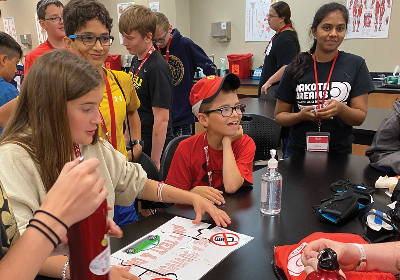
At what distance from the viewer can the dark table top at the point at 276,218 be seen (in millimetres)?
908

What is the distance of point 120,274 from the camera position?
81 cm

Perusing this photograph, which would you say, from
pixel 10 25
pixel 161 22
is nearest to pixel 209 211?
pixel 161 22

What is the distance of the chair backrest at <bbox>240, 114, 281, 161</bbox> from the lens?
7.36 feet

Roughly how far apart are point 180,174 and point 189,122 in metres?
1.49

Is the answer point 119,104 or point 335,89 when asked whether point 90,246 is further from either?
point 335,89

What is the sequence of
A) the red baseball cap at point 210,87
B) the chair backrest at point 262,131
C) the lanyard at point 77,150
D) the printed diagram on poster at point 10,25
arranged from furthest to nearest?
1. the printed diagram on poster at point 10,25
2. the chair backrest at point 262,131
3. the red baseball cap at point 210,87
4. the lanyard at point 77,150

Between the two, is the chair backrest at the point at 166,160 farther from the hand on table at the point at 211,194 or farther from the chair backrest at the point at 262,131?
the chair backrest at the point at 262,131

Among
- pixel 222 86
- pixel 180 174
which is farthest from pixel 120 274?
pixel 222 86

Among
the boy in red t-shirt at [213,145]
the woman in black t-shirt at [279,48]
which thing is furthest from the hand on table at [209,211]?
the woman in black t-shirt at [279,48]

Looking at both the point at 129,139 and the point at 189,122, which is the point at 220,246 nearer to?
the point at 129,139

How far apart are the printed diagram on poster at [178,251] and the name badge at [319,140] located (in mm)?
1049

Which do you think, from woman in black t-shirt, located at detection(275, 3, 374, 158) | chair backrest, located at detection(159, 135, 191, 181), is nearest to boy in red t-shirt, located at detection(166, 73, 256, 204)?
chair backrest, located at detection(159, 135, 191, 181)

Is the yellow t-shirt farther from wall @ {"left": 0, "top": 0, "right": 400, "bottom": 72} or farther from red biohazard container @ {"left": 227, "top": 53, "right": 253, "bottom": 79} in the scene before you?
red biohazard container @ {"left": 227, "top": 53, "right": 253, "bottom": 79}

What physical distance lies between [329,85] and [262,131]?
1.80ft
